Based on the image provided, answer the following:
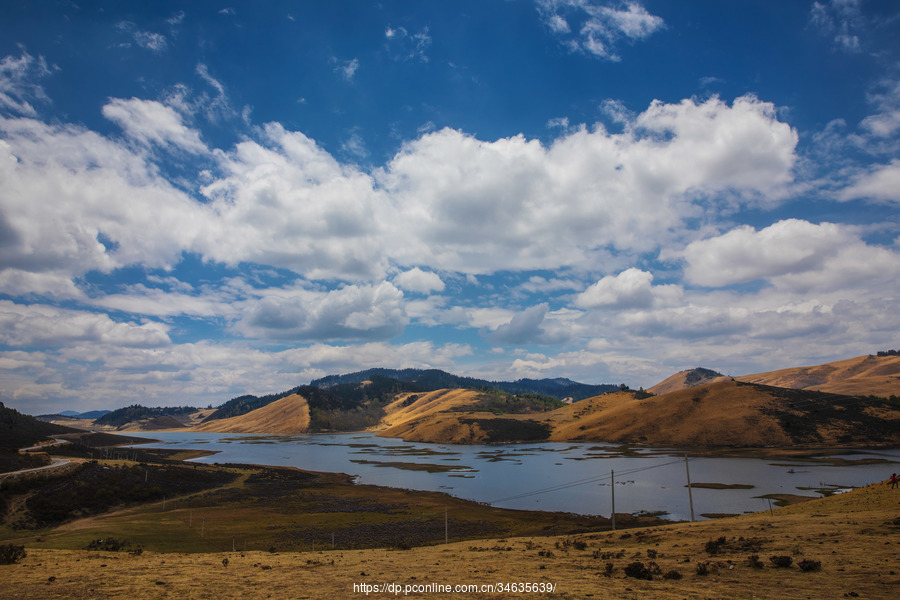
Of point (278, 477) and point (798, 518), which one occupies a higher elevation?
point (798, 518)

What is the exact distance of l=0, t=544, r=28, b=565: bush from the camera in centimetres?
2547

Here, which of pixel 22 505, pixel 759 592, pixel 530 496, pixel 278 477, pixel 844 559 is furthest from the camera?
pixel 278 477

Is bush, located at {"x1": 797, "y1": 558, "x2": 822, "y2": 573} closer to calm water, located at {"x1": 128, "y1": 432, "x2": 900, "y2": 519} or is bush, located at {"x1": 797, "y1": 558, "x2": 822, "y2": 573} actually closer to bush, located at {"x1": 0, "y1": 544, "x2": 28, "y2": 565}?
bush, located at {"x1": 0, "y1": 544, "x2": 28, "y2": 565}

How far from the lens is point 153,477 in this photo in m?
90.2

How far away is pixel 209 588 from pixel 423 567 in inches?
482

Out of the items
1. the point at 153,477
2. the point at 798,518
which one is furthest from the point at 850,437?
the point at 153,477

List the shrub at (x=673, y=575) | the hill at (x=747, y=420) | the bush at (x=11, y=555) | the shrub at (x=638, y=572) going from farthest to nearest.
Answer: the hill at (x=747, y=420) < the bush at (x=11, y=555) < the shrub at (x=638, y=572) < the shrub at (x=673, y=575)

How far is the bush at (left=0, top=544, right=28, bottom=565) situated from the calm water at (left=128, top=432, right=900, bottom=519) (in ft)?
203

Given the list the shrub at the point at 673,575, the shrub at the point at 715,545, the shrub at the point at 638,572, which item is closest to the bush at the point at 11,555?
the shrub at the point at 638,572

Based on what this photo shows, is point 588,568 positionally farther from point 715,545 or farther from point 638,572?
point 715,545

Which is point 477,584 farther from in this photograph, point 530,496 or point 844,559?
point 530,496

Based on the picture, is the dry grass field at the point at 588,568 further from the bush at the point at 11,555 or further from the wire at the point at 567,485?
the wire at the point at 567,485

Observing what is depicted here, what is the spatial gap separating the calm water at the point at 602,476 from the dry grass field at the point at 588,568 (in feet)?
118

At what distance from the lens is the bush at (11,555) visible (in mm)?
25472
